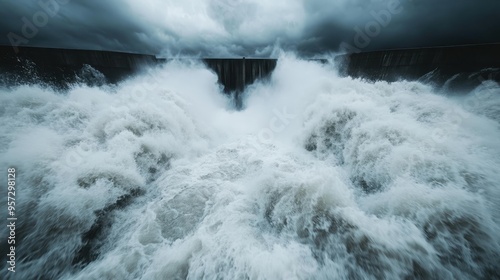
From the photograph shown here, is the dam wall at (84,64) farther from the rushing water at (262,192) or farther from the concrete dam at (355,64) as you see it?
the rushing water at (262,192)

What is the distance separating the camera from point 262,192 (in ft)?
14.0

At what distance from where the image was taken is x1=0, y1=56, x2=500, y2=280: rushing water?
2.83 meters

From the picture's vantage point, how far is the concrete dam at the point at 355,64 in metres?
7.62

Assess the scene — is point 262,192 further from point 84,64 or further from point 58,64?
point 84,64

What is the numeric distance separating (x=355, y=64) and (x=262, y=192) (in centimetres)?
1240

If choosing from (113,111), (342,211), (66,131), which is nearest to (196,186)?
(342,211)

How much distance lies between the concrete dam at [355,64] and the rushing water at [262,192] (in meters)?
1.05

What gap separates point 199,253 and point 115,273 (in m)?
1.23

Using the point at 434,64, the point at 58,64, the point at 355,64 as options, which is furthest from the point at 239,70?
the point at 434,64

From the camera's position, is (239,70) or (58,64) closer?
(58,64)

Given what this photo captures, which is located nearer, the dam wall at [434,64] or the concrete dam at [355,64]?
the dam wall at [434,64]

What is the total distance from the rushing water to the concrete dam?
1.05 metres

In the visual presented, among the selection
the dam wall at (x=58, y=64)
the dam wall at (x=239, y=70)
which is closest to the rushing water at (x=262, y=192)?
the dam wall at (x=58, y=64)

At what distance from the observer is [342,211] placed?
3428mm
